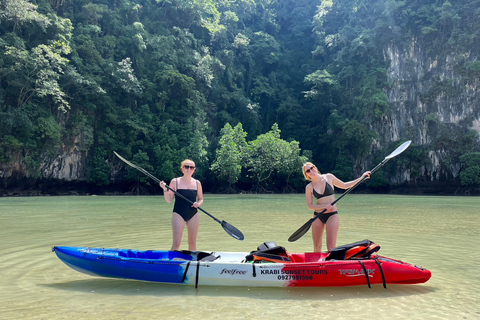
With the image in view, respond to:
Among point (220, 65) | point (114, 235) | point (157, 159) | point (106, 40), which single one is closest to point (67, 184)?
point (157, 159)

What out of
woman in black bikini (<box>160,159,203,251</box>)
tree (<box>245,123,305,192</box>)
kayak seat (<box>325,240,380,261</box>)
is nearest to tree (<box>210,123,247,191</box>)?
tree (<box>245,123,305,192</box>)

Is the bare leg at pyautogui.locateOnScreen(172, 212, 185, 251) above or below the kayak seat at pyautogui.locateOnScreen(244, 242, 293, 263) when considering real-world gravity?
above

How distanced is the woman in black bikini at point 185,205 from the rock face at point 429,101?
1427 inches

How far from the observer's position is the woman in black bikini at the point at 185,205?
5.35m

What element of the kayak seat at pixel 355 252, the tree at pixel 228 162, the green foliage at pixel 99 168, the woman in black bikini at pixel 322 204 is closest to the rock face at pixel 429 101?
the tree at pixel 228 162

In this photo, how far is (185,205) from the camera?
17.6ft

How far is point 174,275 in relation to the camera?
462 cm

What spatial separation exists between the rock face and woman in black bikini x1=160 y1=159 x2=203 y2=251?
36254mm

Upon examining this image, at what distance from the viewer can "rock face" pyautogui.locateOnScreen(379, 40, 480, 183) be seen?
123 feet

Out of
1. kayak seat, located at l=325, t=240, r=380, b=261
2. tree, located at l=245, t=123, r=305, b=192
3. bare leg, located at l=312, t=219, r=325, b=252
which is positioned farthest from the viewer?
tree, located at l=245, t=123, r=305, b=192

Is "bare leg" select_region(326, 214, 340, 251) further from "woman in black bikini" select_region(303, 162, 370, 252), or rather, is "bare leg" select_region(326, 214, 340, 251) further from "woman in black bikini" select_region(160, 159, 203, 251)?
"woman in black bikini" select_region(160, 159, 203, 251)

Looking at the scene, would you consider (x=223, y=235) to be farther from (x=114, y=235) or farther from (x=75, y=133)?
(x=75, y=133)

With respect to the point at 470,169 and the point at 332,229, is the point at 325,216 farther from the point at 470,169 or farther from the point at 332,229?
the point at 470,169

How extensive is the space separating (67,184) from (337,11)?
114ft
